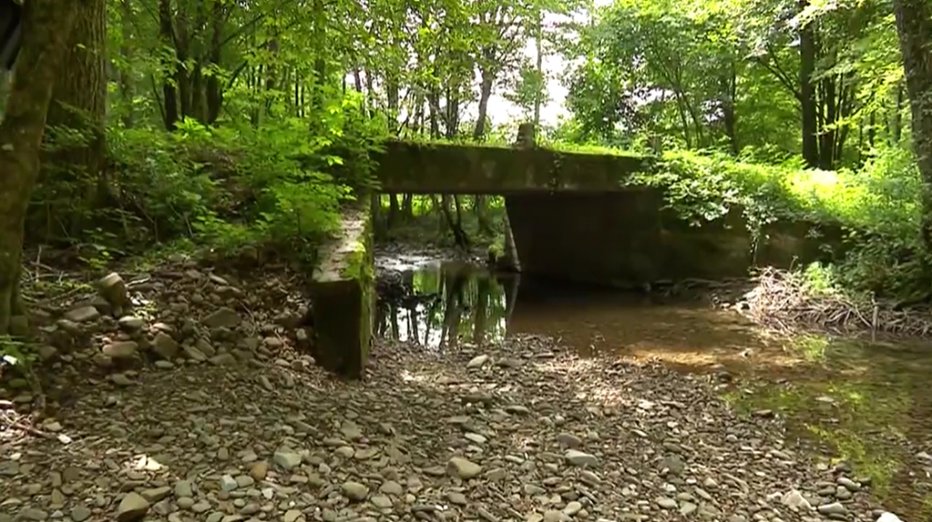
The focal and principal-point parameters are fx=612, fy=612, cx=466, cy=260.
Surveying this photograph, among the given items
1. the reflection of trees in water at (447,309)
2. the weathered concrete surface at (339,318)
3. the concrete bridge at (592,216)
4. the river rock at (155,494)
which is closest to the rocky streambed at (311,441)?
the river rock at (155,494)

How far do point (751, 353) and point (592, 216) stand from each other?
5.83 m

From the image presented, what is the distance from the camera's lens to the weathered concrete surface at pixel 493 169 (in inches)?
347

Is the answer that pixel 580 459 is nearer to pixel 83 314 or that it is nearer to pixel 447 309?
pixel 83 314

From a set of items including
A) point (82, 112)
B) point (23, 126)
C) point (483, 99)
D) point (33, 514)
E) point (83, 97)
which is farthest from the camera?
point (483, 99)

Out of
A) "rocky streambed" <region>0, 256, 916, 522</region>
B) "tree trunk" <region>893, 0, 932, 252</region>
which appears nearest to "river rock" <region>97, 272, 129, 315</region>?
"rocky streambed" <region>0, 256, 916, 522</region>

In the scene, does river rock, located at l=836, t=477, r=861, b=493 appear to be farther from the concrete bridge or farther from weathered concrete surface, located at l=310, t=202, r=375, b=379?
the concrete bridge

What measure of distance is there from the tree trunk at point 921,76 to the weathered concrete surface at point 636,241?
1943mm

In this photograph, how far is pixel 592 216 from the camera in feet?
39.2

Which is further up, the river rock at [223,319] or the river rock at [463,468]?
the river rock at [223,319]

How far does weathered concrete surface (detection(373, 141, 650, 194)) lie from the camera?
880 centimetres

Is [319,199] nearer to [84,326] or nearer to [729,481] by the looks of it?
[84,326]

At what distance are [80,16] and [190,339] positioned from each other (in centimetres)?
234

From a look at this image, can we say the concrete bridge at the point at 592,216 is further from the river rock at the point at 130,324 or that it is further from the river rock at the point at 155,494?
the river rock at the point at 155,494

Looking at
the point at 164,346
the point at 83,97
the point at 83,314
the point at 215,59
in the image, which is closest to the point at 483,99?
the point at 215,59
